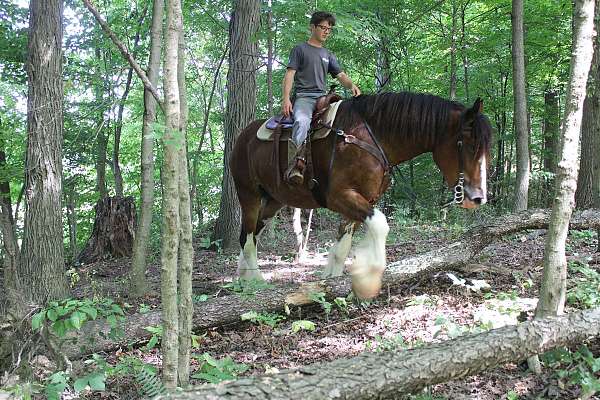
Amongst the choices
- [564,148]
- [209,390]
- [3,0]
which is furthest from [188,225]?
[3,0]

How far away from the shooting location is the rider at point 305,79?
5.70m

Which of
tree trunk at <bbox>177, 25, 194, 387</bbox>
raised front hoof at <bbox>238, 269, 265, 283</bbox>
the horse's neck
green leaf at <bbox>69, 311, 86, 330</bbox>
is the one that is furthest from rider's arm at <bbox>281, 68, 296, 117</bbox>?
green leaf at <bbox>69, 311, 86, 330</bbox>

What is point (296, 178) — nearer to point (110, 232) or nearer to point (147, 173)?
point (147, 173)

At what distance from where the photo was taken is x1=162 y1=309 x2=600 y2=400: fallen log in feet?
7.97

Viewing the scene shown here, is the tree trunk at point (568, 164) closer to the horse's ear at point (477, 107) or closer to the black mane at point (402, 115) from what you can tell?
the horse's ear at point (477, 107)

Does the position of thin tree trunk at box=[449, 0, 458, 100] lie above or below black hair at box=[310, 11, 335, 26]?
above

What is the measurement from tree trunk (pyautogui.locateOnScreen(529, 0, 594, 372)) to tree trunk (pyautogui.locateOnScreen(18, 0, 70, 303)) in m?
5.70

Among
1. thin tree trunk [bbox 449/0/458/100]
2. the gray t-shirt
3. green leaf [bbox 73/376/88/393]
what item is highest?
thin tree trunk [bbox 449/0/458/100]

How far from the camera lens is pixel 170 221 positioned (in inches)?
121

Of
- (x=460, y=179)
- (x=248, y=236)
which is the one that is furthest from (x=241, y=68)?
(x=460, y=179)

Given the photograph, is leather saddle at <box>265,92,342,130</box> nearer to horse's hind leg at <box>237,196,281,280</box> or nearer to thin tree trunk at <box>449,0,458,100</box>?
horse's hind leg at <box>237,196,281,280</box>

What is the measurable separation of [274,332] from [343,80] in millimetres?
3341

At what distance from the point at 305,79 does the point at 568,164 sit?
3393 millimetres

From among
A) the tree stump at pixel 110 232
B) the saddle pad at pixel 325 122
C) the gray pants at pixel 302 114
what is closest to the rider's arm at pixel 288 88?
the gray pants at pixel 302 114
